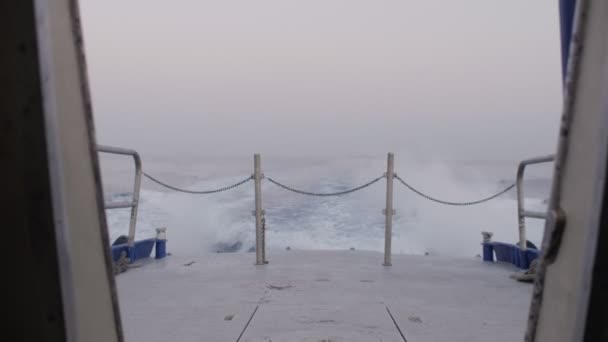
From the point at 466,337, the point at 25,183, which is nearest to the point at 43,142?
the point at 25,183

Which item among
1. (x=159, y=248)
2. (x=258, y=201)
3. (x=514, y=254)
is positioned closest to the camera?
(x=258, y=201)

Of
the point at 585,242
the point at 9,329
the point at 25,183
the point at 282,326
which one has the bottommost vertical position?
the point at 282,326

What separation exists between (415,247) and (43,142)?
10.7 m

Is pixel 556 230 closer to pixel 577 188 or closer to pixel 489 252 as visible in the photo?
pixel 577 188

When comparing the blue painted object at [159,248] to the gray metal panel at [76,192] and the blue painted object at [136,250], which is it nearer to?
the blue painted object at [136,250]

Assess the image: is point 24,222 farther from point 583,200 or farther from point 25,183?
point 583,200

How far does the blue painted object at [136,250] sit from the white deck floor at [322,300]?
26 centimetres

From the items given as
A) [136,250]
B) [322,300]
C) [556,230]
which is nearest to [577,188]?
[556,230]

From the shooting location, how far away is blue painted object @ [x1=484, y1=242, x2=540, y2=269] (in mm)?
4000

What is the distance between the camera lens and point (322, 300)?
3010 mm

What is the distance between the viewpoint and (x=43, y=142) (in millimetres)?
824

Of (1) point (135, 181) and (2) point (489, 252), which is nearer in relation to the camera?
(1) point (135, 181)

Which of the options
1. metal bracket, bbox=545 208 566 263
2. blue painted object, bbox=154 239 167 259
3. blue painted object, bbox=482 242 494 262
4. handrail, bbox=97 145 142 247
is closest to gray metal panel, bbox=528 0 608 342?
metal bracket, bbox=545 208 566 263

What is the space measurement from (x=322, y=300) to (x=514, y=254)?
7.32 ft
